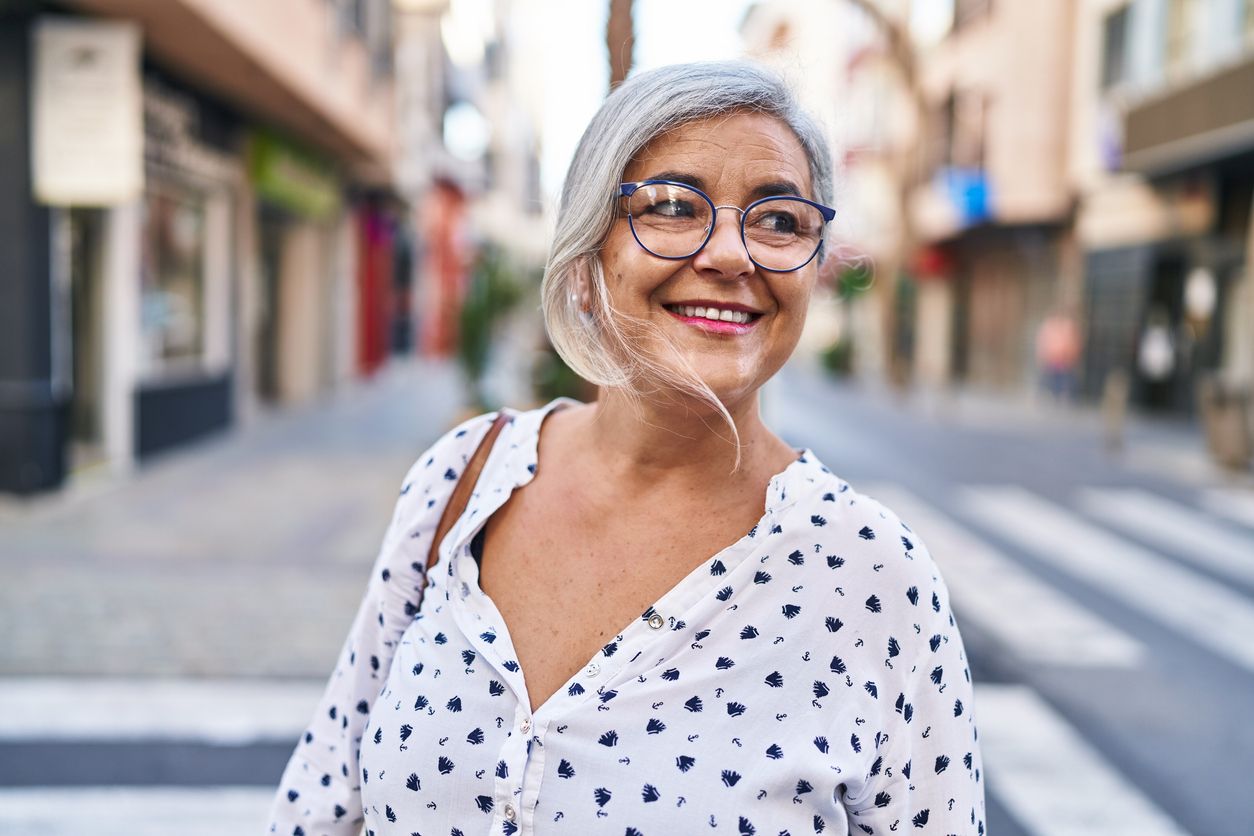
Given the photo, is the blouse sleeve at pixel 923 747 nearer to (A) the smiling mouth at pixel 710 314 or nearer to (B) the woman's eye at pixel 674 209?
(A) the smiling mouth at pixel 710 314

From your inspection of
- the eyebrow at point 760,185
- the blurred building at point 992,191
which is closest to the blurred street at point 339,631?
the eyebrow at point 760,185

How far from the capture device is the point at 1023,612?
6867 mm

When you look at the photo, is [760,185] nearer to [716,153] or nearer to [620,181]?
[716,153]

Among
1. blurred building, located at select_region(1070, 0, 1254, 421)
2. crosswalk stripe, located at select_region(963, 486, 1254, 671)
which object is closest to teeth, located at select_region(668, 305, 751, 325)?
crosswalk stripe, located at select_region(963, 486, 1254, 671)

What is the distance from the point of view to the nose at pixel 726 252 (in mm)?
1596

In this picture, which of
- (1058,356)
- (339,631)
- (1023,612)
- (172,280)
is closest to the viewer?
(339,631)

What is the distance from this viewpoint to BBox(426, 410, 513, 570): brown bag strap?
1.85 meters

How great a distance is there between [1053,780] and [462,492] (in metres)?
3.36

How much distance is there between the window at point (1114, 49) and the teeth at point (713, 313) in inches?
905

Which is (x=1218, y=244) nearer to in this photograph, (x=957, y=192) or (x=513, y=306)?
(x=957, y=192)

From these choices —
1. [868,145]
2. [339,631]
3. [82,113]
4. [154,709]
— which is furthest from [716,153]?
[868,145]

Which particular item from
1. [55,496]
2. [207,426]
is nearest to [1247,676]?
[55,496]

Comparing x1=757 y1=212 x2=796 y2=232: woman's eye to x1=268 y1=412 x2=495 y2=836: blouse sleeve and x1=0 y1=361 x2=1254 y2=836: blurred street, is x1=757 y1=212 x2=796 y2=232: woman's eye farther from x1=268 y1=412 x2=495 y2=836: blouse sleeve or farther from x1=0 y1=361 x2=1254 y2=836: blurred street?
x1=0 y1=361 x2=1254 y2=836: blurred street

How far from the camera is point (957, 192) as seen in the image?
2752cm
